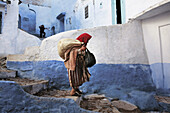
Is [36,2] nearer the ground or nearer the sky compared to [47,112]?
nearer the sky

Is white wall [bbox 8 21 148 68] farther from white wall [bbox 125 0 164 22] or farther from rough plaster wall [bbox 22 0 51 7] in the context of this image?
rough plaster wall [bbox 22 0 51 7]

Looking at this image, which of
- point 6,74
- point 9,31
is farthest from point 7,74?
point 9,31

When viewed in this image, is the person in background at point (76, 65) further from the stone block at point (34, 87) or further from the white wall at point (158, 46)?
the white wall at point (158, 46)

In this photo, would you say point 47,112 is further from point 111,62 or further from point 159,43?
point 159,43

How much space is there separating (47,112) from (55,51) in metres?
2.16

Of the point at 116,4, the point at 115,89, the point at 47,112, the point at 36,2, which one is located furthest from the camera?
the point at 36,2

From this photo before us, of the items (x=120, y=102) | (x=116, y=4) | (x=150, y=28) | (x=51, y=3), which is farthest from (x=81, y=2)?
(x=120, y=102)

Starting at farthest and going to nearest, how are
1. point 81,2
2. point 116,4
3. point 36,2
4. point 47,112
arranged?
point 36,2 < point 81,2 < point 116,4 < point 47,112

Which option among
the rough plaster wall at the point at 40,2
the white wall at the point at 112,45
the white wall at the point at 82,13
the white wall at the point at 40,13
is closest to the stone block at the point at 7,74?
the white wall at the point at 112,45

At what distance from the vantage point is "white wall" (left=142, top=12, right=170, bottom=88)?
11.5 feet

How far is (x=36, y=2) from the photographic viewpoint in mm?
11508

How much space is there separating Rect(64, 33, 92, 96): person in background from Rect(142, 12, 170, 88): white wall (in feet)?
8.04

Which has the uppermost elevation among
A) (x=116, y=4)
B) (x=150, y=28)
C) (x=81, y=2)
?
(x=81, y=2)

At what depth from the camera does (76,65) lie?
2428mm
